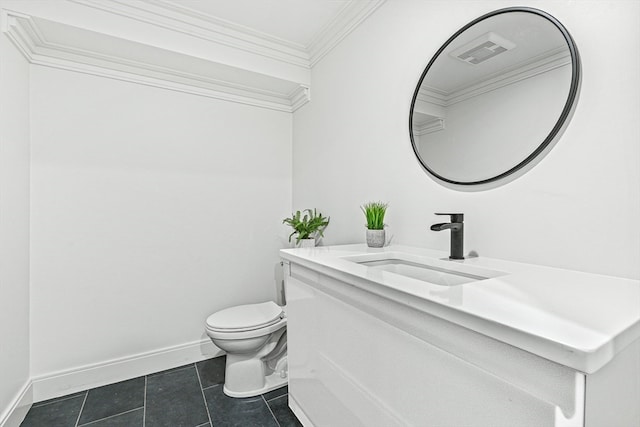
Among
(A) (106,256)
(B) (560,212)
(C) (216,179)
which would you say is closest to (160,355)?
(A) (106,256)

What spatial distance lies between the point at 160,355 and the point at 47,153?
4.91ft

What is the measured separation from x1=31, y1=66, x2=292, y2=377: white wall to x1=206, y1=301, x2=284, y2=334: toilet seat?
441 millimetres

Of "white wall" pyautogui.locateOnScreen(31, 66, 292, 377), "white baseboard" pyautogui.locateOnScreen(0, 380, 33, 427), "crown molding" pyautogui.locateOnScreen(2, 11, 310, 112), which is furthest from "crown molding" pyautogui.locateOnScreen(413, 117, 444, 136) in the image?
Answer: "white baseboard" pyautogui.locateOnScreen(0, 380, 33, 427)

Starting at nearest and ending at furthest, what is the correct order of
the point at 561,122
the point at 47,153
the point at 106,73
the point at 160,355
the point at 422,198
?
the point at 561,122, the point at 422,198, the point at 47,153, the point at 106,73, the point at 160,355

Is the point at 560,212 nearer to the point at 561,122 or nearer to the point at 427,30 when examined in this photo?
the point at 561,122

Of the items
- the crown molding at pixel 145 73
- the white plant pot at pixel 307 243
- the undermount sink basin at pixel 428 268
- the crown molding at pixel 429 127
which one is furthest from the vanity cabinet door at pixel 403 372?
the crown molding at pixel 145 73

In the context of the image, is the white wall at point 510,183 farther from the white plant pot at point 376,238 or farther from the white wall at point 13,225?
the white wall at point 13,225

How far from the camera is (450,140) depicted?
4.32 ft

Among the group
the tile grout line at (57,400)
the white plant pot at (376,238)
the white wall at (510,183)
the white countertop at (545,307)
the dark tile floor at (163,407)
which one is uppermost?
the white wall at (510,183)

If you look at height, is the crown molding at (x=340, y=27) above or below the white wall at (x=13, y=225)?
above

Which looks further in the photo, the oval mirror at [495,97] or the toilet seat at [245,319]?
the toilet seat at [245,319]

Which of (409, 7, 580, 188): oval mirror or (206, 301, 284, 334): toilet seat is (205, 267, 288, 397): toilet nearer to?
(206, 301, 284, 334): toilet seat

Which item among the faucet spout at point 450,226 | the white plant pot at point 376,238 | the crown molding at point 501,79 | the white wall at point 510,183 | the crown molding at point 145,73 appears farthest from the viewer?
the crown molding at point 145,73

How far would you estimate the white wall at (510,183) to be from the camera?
2.76 feet
